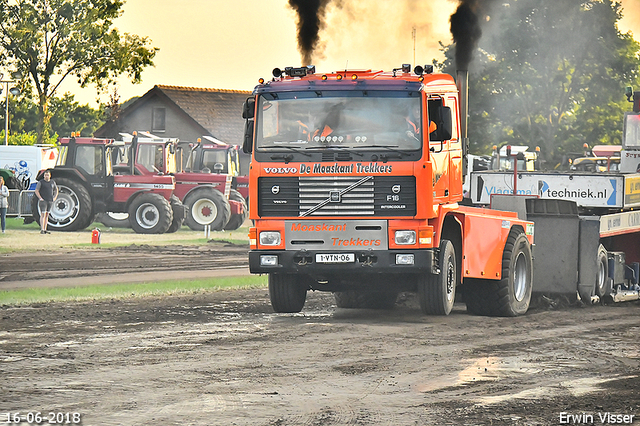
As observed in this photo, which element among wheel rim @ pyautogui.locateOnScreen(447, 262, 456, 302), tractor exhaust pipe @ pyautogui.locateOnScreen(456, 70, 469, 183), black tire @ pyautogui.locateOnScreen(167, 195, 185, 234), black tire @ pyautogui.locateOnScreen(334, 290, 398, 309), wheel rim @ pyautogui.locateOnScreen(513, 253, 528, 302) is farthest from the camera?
black tire @ pyautogui.locateOnScreen(167, 195, 185, 234)

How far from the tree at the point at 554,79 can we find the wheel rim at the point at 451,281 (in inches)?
1895

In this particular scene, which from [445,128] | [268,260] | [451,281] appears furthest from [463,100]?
[268,260]

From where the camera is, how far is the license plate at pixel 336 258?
13922mm

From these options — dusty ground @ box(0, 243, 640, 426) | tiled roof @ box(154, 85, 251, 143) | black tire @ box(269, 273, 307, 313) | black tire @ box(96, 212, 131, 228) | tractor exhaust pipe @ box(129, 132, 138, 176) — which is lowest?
dusty ground @ box(0, 243, 640, 426)

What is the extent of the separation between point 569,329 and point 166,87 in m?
56.9

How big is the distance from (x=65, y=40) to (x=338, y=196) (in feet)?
147

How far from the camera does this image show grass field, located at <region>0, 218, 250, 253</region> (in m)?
29.0

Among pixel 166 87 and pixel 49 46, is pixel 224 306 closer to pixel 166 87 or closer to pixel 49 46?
pixel 49 46

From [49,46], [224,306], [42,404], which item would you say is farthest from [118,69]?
[42,404]

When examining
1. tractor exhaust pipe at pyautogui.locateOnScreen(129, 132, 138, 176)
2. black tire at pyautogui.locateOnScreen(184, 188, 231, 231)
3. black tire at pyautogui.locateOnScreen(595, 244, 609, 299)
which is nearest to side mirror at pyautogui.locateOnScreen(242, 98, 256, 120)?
black tire at pyautogui.locateOnScreen(595, 244, 609, 299)

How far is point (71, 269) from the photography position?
2269cm

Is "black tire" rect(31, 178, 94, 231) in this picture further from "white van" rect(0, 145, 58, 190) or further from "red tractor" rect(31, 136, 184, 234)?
"white van" rect(0, 145, 58, 190)

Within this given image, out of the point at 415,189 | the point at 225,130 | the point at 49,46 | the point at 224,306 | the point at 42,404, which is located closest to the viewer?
the point at 42,404

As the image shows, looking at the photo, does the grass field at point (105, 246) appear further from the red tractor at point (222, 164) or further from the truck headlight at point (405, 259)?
the truck headlight at point (405, 259)
